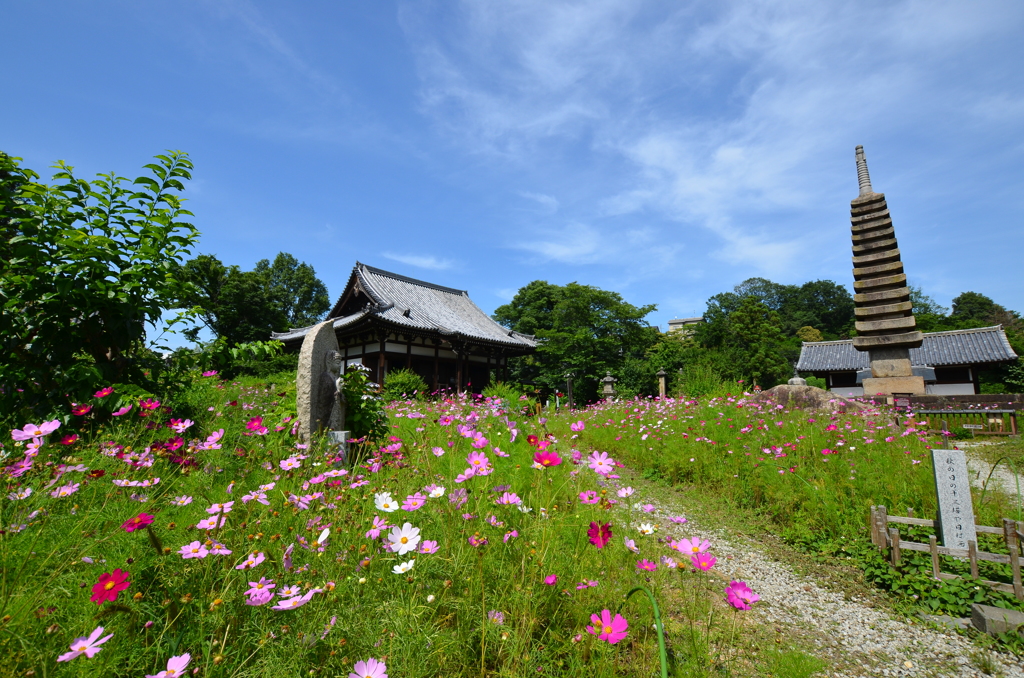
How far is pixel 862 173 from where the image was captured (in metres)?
10.1

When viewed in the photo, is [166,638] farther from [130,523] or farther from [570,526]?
[570,526]

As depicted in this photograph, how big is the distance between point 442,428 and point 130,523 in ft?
5.82

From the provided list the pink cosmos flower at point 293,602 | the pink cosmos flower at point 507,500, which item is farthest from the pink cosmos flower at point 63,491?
the pink cosmos flower at point 507,500

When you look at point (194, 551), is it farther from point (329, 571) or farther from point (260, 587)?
point (329, 571)

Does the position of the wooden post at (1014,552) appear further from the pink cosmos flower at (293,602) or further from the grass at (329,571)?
the pink cosmos flower at (293,602)

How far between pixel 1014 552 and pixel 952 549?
287 mm

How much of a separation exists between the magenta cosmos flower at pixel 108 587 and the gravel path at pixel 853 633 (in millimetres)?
2147

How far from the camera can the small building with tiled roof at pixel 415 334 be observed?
14.7 m

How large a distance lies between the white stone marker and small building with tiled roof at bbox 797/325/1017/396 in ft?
59.9

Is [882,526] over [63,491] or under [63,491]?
under

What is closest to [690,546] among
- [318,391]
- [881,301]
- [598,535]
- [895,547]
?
[598,535]

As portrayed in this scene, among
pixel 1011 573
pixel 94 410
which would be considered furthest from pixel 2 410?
pixel 1011 573

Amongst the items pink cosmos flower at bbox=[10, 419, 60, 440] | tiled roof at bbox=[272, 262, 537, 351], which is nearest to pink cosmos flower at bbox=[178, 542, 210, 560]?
pink cosmos flower at bbox=[10, 419, 60, 440]

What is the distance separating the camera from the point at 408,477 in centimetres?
212
